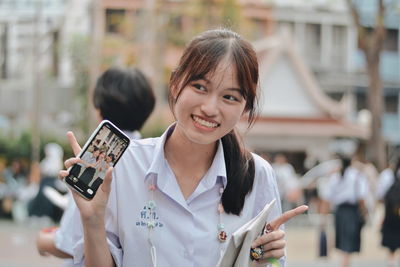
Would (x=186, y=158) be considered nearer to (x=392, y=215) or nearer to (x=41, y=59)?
(x=392, y=215)

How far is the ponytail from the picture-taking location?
2586mm

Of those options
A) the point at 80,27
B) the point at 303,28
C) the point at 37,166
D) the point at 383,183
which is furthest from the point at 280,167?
the point at 303,28

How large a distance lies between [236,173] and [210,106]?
29 centimetres

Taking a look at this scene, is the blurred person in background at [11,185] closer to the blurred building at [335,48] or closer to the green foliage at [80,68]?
the green foliage at [80,68]

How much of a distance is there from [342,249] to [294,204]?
29.3ft

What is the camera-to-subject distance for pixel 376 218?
773 inches

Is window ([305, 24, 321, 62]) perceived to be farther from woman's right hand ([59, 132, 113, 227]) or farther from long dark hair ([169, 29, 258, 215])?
woman's right hand ([59, 132, 113, 227])

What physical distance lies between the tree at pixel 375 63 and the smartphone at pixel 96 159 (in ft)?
55.9

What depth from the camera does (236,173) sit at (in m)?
2.66

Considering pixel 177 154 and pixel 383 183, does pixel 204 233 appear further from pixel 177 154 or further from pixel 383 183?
pixel 383 183

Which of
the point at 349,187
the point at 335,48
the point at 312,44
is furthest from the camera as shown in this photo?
the point at 335,48

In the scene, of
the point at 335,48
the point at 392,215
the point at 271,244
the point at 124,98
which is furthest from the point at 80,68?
the point at 271,244

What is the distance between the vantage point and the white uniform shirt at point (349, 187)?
11016 millimetres

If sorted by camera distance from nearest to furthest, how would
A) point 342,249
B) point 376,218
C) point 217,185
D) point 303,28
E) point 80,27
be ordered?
1. point 217,185
2. point 342,249
3. point 376,218
4. point 80,27
5. point 303,28
